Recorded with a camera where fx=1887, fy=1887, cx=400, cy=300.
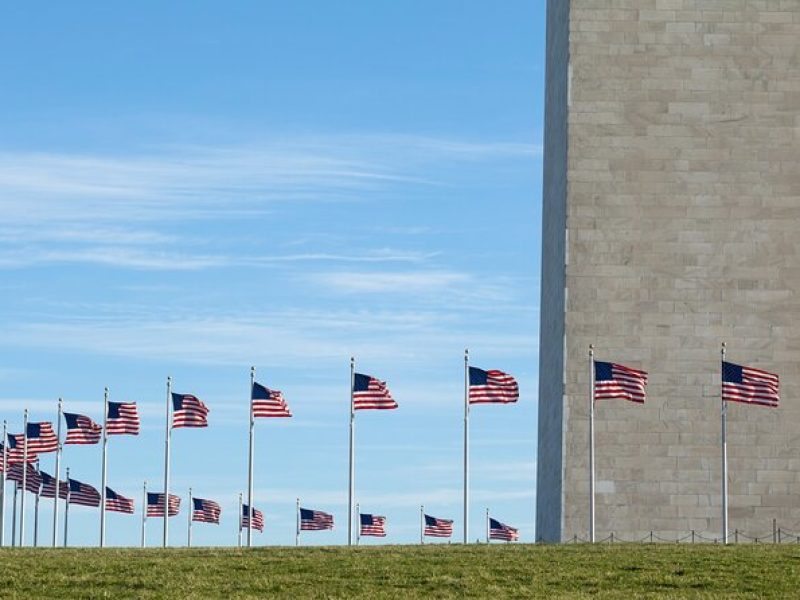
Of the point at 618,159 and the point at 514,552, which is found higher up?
the point at 618,159

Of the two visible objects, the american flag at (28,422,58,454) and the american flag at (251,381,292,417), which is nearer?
the american flag at (251,381,292,417)

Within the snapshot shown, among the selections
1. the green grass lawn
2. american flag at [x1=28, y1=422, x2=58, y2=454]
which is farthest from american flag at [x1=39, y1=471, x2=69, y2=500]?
the green grass lawn

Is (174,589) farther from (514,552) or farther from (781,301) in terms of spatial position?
(781,301)

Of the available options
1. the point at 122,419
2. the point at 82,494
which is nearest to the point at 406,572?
the point at 122,419

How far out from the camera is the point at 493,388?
6781cm

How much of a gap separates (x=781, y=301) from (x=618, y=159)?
9.24 metres

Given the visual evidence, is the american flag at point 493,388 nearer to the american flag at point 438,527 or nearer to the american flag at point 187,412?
the american flag at point 187,412

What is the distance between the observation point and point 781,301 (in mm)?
80688

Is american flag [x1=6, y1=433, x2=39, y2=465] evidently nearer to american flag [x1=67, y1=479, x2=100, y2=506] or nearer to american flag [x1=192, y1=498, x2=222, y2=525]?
american flag [x1=67, y1=479, x2=100, y2=506]

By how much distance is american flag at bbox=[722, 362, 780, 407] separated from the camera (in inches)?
2645

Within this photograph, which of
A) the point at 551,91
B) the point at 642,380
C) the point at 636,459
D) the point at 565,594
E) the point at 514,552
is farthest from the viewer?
the point at 551,91

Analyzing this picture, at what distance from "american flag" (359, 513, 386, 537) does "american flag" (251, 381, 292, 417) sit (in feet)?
88.4

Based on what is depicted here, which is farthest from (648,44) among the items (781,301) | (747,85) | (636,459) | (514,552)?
(514,552)

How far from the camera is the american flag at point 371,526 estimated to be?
95.3m
